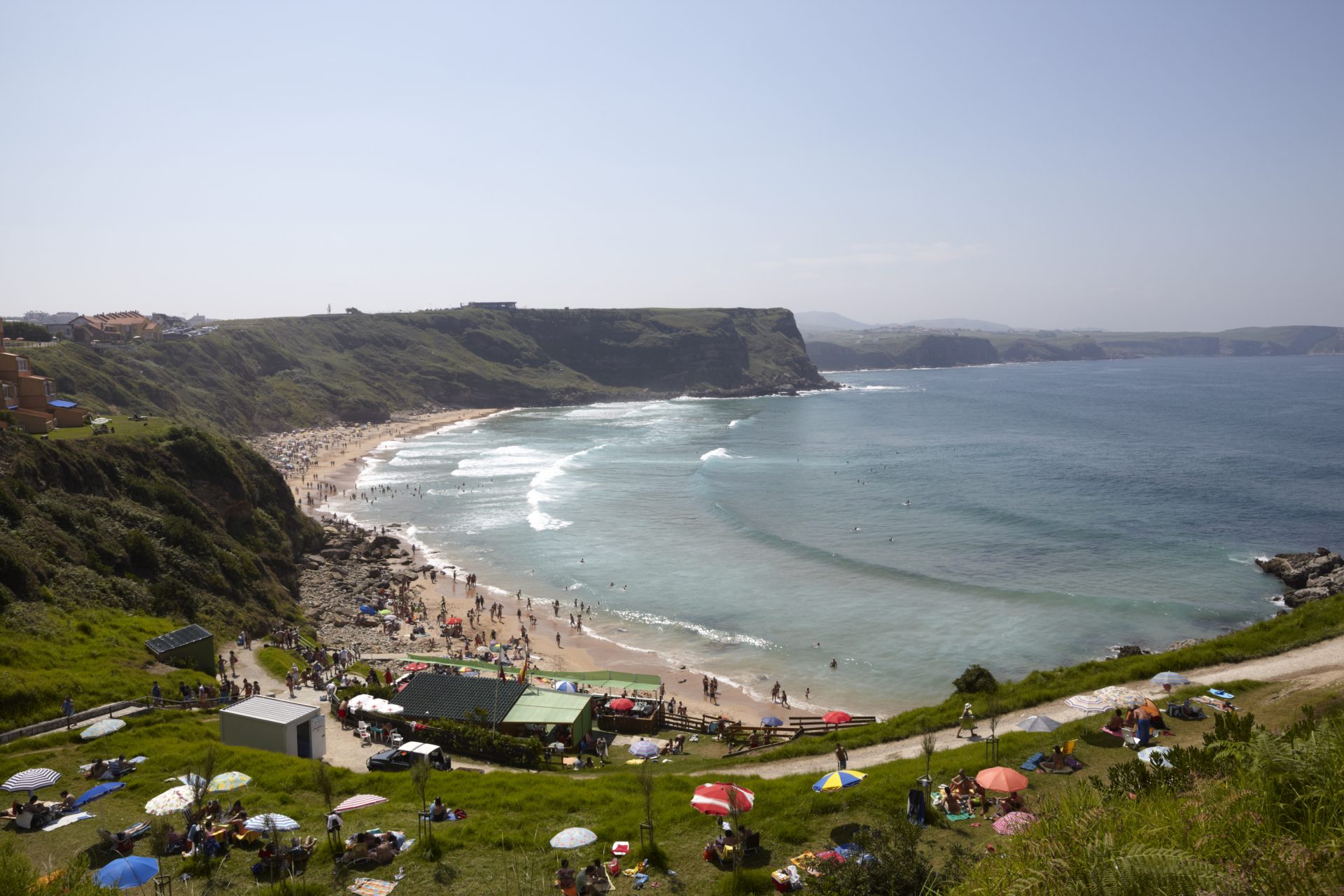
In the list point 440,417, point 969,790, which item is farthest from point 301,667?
point 440,417

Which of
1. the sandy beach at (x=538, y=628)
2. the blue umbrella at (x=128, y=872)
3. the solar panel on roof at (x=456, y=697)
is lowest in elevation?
the sandy beach at (x=538, y=628)

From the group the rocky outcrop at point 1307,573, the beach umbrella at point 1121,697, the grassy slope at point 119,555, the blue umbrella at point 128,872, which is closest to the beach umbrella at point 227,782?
the blue umbrella at point 128,872

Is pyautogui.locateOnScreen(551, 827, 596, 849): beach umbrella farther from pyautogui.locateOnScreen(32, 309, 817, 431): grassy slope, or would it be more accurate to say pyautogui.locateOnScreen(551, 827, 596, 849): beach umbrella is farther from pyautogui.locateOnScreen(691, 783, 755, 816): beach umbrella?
pyautogui.locateOnScreen(32, 309, 817, 431): grassy slope

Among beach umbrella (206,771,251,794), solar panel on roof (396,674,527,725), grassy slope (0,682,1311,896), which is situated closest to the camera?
grassy slope (0,682,1311,896)

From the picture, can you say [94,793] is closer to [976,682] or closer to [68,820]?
[68,820]

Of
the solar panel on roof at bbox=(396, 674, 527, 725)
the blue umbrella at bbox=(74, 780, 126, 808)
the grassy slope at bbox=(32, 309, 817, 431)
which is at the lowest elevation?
the solar panel on roof at bbox=(396, 674, 527, 725)

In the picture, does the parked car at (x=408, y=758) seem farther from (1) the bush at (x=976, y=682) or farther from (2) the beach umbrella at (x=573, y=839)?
(1) the bush at (x=976, y=682)

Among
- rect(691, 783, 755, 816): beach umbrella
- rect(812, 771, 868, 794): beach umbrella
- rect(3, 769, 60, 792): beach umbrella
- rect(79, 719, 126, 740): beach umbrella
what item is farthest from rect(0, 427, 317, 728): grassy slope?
rect(812, 771, 868, 794): beach umbrella
